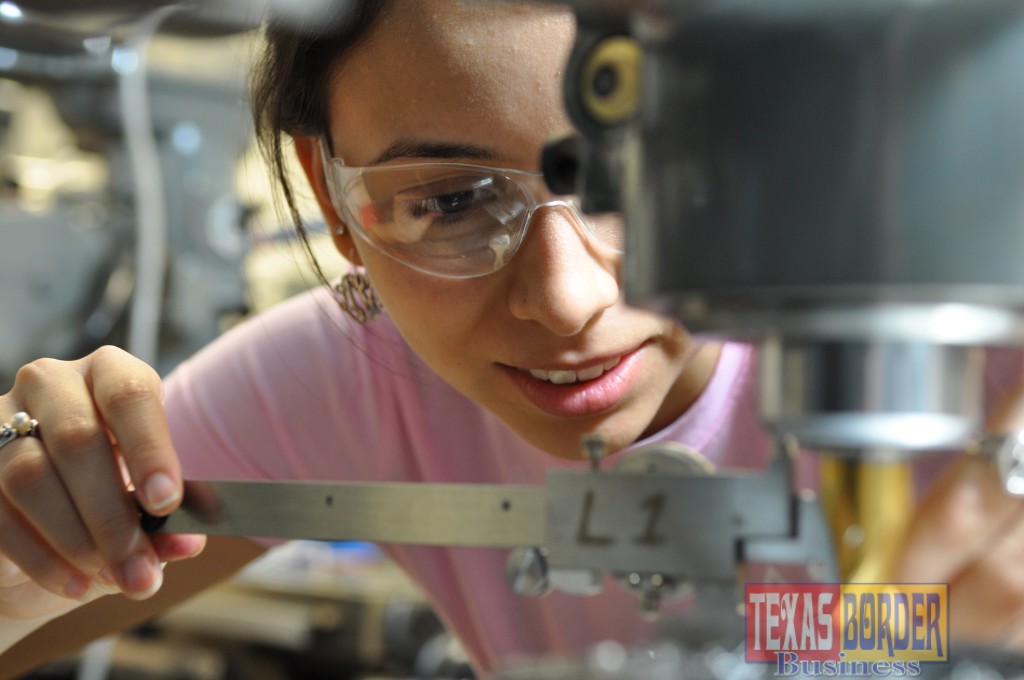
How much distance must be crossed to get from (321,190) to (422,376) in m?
0.11

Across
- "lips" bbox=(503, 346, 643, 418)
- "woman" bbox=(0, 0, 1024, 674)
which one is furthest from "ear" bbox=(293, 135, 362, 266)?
"lips" bbox=(503, 346, 643, 418)

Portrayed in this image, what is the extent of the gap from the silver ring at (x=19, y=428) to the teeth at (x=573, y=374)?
0.85ft

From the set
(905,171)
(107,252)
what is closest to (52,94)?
(107,252)

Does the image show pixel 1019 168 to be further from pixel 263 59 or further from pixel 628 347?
pixel 263 59

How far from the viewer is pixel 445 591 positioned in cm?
67

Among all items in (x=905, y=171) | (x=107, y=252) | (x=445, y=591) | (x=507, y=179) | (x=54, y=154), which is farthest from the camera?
(x=54, y=154)

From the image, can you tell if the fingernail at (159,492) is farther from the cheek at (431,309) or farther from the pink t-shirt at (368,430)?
the cheek at (431,309)

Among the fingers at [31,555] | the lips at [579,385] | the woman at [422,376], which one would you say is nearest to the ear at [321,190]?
the woman at [422,376]

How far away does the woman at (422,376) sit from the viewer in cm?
38

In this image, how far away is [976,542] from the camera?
335mm

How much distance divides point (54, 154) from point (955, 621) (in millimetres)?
930

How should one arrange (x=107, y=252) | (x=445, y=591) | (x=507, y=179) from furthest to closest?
1. (x=107, y=252)
2. (x=445, y=591)
3. (x=507, y=179)

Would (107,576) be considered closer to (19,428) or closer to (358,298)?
(19,428)

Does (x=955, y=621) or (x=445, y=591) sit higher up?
(x=955, y=621)
